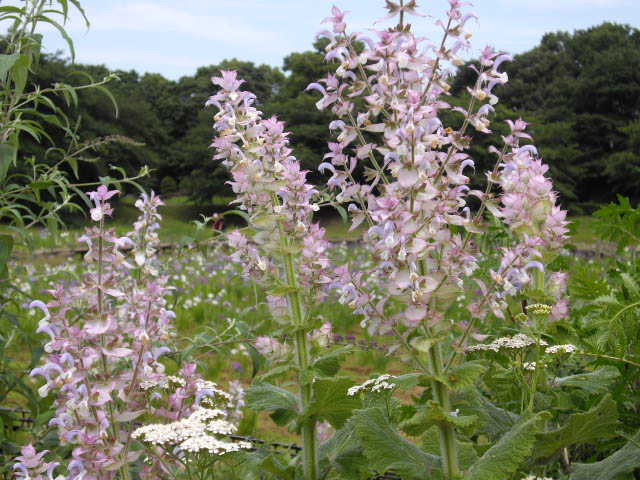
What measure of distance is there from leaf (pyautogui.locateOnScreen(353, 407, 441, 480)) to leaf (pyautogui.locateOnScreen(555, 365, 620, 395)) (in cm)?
61

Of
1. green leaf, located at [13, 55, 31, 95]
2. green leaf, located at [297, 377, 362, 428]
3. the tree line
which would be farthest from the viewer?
the tree line

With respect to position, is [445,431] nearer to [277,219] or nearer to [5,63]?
[277,219]

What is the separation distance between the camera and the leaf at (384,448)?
5.38ft

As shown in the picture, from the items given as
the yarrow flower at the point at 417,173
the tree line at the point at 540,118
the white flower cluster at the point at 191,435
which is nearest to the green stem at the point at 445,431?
the yarrow flower at the point at 417,173

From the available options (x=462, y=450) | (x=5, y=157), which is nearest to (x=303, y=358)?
(x=462, y=450)

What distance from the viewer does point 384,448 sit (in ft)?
5.43

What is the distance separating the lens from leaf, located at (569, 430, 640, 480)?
5.90 feet

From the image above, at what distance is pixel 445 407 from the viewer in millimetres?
1694

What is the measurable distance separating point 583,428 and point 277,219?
108 centimetres

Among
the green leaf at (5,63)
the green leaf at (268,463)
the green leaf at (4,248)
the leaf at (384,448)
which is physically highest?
the green leaf at (5,63)

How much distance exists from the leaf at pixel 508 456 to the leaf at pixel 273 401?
2.18ft

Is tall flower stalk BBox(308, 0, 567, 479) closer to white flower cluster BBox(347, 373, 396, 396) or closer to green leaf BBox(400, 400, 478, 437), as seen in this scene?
green leaf BBox(400, 400, 478, 437)

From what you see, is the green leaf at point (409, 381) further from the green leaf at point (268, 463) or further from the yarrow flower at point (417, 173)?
the green leaf at point (268, 463)

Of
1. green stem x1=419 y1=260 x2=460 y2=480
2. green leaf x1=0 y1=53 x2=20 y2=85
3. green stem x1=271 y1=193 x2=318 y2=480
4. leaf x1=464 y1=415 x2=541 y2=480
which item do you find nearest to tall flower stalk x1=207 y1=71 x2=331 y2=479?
green stem x1=271 y1=193 x2=318 y2=480
